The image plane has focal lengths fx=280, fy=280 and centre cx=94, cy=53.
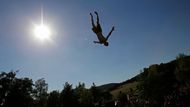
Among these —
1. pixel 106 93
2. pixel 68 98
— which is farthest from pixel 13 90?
pixel 106 93

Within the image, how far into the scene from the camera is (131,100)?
3528cm

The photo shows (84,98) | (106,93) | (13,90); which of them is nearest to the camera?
(84,98)

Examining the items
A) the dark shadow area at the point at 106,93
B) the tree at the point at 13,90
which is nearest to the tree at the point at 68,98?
the dark shadow area at the point at 106,93

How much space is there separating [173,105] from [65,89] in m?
35.3

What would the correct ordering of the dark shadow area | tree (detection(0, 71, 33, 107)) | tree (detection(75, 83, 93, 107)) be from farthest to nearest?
tree (detection(0, 71, 33, 107))
tree (detection(75, 83, 93, 107))
the dark shadow area

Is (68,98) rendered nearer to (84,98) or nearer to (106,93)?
(84,98)

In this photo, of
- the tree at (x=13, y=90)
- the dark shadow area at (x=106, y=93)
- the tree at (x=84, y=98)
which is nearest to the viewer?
the dark shadow area at (x=106, y=93)

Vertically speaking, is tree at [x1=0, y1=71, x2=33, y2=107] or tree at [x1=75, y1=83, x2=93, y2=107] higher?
tree at [x1=0, y1=71, x2=33, y2=107]

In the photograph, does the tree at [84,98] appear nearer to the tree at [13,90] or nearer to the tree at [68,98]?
the tree at [68,98]

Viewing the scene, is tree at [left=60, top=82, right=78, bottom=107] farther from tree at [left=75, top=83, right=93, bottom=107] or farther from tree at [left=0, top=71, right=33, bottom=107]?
tree at [left=0, top=71, right=33, bottom=107]

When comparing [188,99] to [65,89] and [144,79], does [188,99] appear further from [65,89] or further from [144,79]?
[65,89]

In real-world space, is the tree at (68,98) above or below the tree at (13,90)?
below

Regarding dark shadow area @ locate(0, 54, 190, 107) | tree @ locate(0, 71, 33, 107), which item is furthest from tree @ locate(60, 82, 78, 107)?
tree @ locate(0, 71, 33, 107)

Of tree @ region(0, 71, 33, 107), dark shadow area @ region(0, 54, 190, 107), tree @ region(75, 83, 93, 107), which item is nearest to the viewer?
dark shadow area @ region(0, 54, 190, 107)
